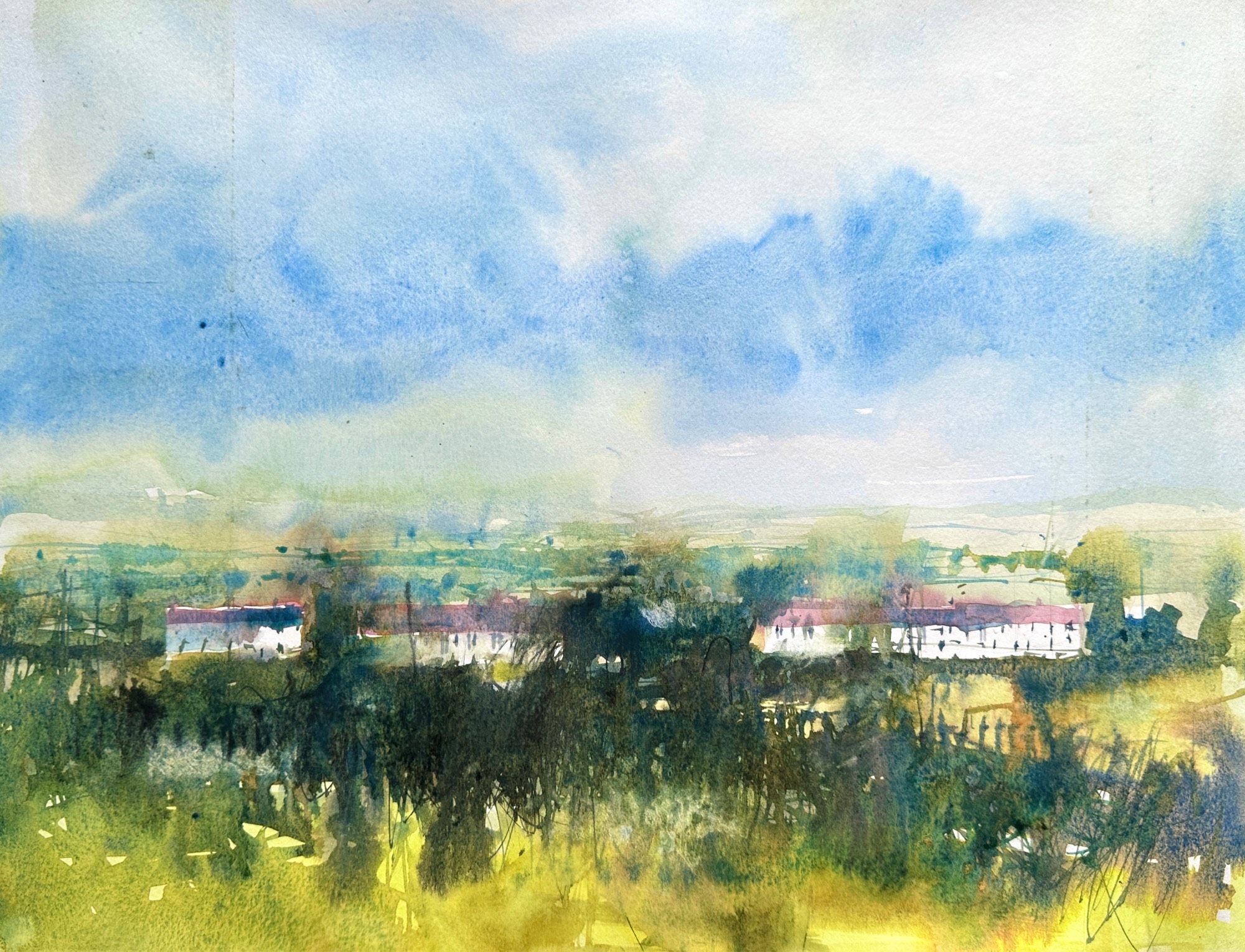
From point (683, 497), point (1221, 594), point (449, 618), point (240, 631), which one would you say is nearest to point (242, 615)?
point (240, 631)

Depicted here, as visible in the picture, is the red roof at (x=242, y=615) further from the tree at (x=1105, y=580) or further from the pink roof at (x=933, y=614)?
the tree at (x=1105, y=580)

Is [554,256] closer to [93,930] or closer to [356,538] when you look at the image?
[356,538]

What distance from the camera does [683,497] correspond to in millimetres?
2311

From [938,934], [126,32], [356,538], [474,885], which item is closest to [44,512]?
[356,538]

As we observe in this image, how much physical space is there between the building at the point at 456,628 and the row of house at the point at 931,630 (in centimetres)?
66

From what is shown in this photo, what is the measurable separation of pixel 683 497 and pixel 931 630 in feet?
2.45

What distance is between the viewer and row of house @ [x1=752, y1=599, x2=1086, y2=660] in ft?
7.52

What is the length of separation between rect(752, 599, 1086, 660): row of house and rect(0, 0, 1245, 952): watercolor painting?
0.04ft

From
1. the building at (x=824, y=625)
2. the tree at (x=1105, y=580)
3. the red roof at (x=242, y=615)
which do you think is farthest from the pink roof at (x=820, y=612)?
the red roof at (x=242, y=615)

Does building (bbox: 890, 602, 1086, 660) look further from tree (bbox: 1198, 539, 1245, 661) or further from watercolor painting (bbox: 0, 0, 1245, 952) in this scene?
tree (bbox: 1198, 539, 1245, 661)

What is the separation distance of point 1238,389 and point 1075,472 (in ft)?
1.60

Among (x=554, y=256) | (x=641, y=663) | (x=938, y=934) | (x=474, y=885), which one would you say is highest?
(x=554, y=256)

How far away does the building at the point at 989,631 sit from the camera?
90.3 inches

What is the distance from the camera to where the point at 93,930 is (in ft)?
7.68
